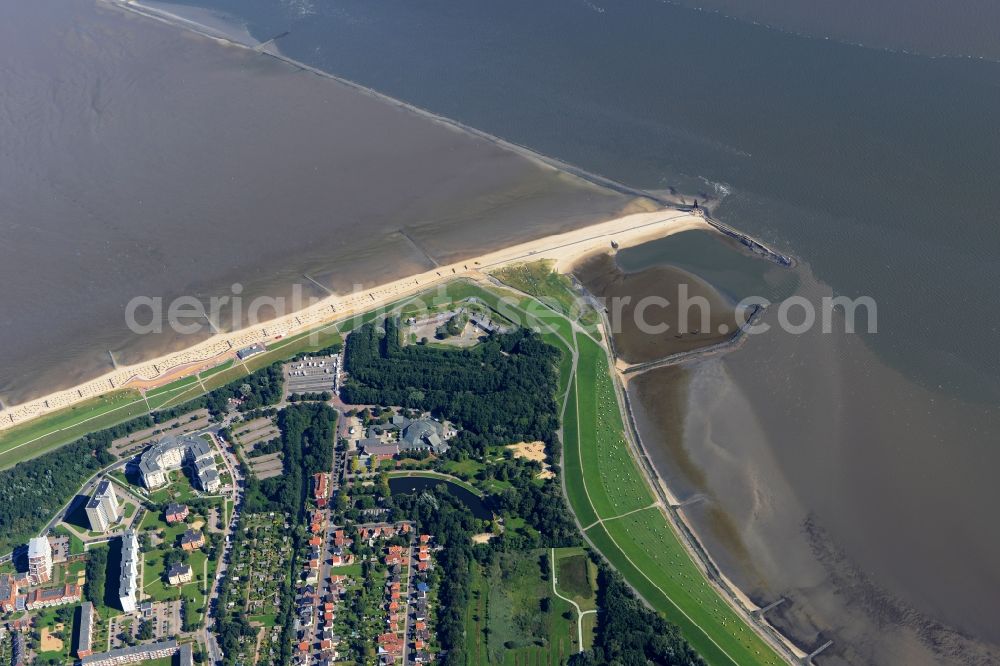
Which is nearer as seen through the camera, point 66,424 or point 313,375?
point 66,424

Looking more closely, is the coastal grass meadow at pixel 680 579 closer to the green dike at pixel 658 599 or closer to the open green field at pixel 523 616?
the green dike at pixel 658 599

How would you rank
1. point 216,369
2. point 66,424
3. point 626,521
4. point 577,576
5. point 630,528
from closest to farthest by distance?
point 577,576
point 630,528
point 626,521
point 66,424
point 216,369

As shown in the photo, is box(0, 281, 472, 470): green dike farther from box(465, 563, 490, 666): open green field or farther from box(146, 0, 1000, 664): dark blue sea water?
box(146, 0, 1000, 664): dark blue sea water

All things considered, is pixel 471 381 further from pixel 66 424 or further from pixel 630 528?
pixel 66 424

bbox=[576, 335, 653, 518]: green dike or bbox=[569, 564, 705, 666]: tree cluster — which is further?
bbox=[576, 335, 653, 518]: green dike

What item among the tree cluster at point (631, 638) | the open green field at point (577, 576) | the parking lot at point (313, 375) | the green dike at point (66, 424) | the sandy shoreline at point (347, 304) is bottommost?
the tree cluster at point (631, 638)

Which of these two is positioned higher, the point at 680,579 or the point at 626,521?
the point at 626,521

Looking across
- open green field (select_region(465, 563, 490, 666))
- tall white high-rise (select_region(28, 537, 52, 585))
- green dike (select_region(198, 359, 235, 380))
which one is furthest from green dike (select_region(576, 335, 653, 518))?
tall white high-rise (select_region(28, 537, 52, 585))

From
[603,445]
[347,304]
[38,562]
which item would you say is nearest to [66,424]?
[38,562]

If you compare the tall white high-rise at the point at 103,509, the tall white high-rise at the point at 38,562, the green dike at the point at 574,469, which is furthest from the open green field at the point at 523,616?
the tall white high-rise at the point at 38,562
